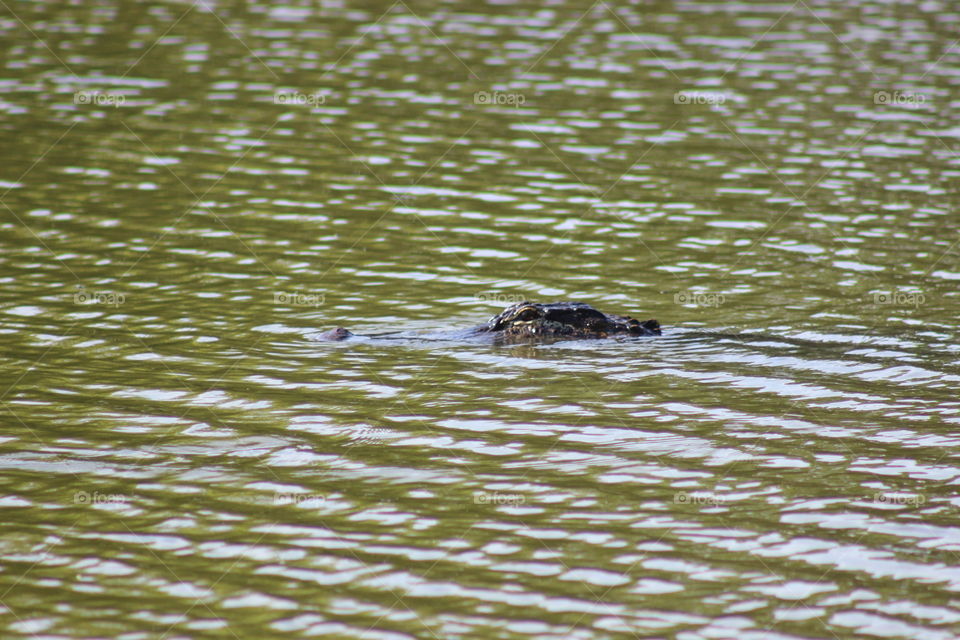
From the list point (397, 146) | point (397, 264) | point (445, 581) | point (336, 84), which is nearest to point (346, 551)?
point (445, 581)

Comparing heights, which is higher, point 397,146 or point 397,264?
point 397,146

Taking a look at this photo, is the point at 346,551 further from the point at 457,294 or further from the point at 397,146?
the point at 397,146

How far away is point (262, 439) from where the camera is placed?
993 cm

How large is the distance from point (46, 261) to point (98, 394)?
5.12 meters
